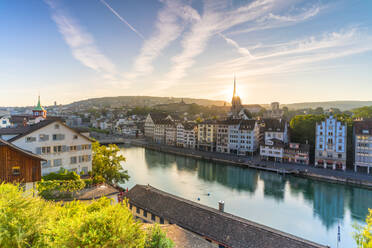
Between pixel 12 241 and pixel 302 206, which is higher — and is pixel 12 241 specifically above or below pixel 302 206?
above

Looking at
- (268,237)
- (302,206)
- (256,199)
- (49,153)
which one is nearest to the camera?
(268,237)

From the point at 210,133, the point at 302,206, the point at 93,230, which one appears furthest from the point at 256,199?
the point at 210,133

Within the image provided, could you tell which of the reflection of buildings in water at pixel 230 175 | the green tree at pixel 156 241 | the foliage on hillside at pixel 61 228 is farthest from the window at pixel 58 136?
the reflection of buildings in water at pixel 230 175

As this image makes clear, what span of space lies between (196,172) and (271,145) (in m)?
16.7

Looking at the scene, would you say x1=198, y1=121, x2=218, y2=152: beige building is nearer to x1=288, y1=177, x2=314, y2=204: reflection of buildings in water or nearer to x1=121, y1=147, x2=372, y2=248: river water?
x1=121, y1=147, x2=372, y2=248: river water

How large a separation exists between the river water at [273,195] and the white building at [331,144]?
7971 mm

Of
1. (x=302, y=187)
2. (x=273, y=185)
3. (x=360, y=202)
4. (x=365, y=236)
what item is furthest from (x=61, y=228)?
(x=302, y=187)

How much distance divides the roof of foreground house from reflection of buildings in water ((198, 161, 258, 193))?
18.2m

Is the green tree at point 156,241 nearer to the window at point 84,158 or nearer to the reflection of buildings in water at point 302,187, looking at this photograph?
the window at point 84,158

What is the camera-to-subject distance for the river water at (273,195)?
73.5ft

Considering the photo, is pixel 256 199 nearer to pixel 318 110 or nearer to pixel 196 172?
pixel 196 172

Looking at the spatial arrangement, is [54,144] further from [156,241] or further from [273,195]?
[273,195]

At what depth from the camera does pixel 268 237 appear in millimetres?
12969

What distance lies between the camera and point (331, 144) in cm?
4159
